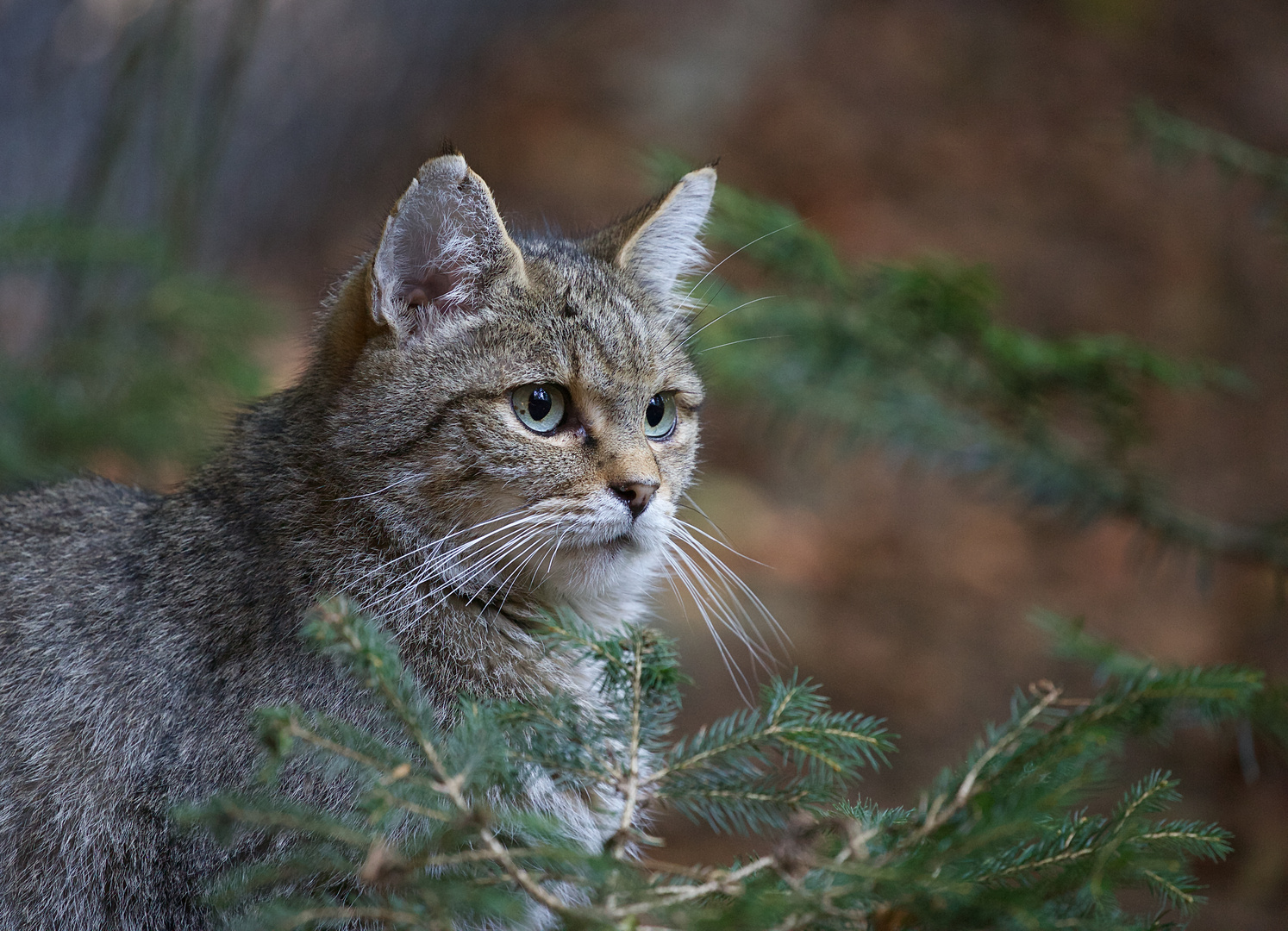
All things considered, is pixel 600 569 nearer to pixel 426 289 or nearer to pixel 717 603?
pixel 426 289

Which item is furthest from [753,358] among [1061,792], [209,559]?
[1061,792]

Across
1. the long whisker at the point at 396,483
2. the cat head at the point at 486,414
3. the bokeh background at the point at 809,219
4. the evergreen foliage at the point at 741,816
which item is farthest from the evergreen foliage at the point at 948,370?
the evergreen foliage at the point at 741,816

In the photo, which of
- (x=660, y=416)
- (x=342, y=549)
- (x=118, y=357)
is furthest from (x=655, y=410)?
(x=118, y=357)

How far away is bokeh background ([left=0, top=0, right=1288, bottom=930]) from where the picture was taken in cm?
468

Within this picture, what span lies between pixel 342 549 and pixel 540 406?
551 mm

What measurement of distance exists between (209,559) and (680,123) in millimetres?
7459

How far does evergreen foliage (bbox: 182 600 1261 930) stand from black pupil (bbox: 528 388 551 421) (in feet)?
2.37

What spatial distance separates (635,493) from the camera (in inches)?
97.9

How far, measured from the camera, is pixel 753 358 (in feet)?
13.3

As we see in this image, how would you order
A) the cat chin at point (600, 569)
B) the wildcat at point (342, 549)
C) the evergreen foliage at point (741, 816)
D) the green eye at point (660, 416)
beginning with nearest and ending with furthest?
1. the evergreen foliage at point (741, 816)
2. the wildcat at point (342, 549)
3. the cat chin at point (600, 569)
4. the green eye at point (660, 416)

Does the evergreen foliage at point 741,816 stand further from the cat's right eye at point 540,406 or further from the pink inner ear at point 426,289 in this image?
the pink inner ear at point 426,289

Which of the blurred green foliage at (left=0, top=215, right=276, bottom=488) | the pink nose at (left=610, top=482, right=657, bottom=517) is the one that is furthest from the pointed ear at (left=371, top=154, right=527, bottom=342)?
the blurred green foliage at (left=0, top=215, right=276, bottom=488)

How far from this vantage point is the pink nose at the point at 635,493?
8.13 ft

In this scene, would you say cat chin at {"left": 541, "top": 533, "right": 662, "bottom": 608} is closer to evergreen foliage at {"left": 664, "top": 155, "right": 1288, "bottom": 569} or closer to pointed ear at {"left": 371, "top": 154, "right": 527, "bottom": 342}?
pointed ear at {"left": 371, "top": 154, "right": 527, "bottom": 342}
